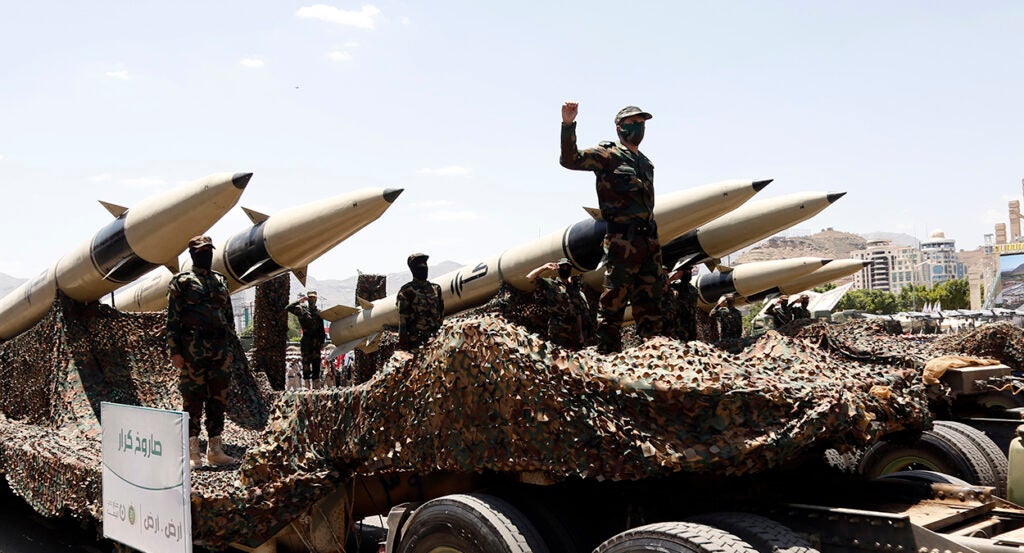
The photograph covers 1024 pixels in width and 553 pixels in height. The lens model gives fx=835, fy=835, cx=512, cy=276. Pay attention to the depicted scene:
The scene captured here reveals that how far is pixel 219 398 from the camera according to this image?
18.2 feet

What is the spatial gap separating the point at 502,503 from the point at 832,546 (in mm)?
1176

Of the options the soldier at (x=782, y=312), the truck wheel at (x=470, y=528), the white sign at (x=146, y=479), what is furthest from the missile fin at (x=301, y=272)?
the soldier at (x=782, y=312)

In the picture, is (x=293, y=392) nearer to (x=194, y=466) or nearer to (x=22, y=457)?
(x=194, y=466)

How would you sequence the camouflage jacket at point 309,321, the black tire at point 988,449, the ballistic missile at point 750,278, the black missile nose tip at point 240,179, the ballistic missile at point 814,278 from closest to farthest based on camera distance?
the black tire at point 988,449 → the black missile nose tip at point 240,179 → the camouflage jacket at point 309,321 → the ballistic missile at point 750,278 → the ballistic missile at point 814,278

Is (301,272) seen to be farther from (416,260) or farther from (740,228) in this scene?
(740,228)

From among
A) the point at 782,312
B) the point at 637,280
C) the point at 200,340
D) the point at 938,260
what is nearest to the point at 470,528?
the point at 637,280

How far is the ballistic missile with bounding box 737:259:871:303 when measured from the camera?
601 inches

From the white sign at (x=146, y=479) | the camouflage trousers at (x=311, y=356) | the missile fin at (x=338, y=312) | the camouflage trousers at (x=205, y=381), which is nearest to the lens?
the white sign at (x=146, y=479)

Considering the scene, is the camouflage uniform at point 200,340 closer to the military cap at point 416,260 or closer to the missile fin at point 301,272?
the military cap at point 416,260

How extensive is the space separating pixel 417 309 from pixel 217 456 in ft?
6.87

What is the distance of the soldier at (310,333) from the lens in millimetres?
12492

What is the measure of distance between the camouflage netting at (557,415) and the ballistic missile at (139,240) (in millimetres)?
2230

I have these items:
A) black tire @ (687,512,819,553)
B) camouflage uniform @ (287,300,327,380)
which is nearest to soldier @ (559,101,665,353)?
black tire @ (687,512,819,553)

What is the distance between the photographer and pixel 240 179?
654 centimetres
